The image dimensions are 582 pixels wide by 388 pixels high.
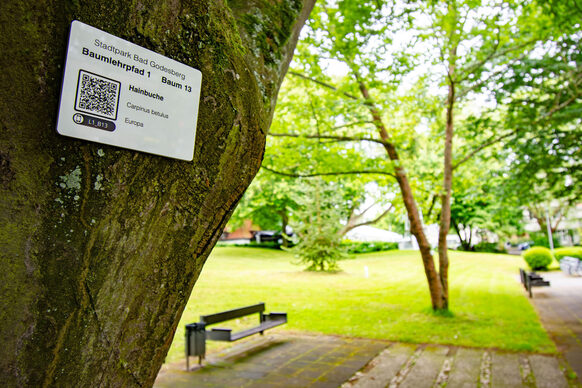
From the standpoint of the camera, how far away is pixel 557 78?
851cm

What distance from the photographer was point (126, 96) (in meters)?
1.16

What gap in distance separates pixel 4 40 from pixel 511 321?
33.4 feet

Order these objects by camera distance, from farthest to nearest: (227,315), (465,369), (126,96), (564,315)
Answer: (564,315) < (227,315) < (465,369) < (126,96)

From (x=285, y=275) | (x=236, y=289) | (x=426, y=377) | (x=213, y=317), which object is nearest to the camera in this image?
(x=426, y=377)

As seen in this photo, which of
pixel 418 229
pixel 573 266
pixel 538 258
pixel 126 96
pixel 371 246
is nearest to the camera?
pixel 126 96

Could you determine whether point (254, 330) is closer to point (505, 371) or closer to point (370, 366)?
point (370, 366)

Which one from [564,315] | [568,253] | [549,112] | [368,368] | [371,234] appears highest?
[549,112]

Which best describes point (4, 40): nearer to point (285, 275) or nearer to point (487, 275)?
point (285, 275)

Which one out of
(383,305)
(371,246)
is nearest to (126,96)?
(383,305)

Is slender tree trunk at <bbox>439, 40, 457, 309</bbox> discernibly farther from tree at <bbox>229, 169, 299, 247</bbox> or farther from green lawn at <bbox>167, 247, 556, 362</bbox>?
tree at <bbox>229, 169, 299, 247</bbox>

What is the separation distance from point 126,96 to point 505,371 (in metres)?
6.19

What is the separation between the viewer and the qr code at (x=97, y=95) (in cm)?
105

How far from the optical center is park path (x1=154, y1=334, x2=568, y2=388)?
5.22m

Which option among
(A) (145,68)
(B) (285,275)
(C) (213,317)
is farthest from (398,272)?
(A) (145,68)
